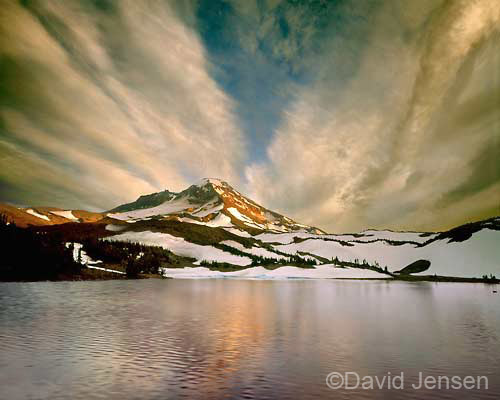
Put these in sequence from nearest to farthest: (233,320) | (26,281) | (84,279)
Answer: (233,320), (26,281), (84,279)

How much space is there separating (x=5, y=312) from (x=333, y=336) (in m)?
34.1

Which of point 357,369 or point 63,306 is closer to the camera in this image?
point 357,369

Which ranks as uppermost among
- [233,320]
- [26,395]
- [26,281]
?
[26,281]

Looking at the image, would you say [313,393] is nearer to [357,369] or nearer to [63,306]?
[357,369]

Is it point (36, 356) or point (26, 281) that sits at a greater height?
point (26, 281)

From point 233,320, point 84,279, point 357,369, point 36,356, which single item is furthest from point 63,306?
point 84,279

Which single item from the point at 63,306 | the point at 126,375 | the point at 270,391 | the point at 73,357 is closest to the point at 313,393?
the point at 270,391

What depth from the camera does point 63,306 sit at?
162 feet

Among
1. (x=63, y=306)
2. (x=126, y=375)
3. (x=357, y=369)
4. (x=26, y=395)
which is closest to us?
(x=26, y=395)

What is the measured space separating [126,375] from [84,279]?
112659mm
